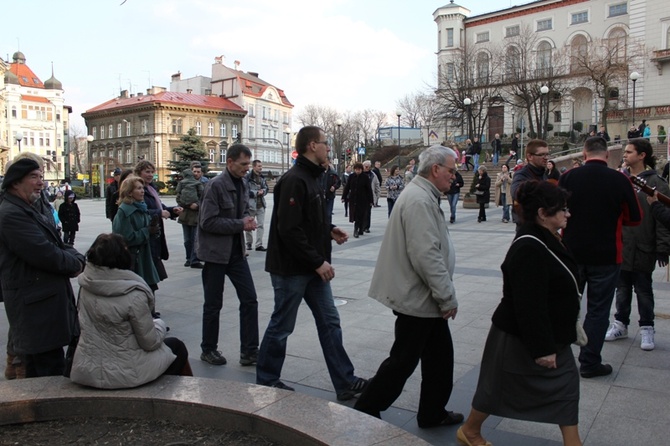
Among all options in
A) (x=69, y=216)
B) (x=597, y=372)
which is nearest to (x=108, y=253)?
(x=597, y=372)

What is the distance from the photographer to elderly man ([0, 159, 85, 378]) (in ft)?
13.0

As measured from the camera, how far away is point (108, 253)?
12.3 ft

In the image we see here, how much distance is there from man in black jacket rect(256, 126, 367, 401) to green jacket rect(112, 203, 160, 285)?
228cm

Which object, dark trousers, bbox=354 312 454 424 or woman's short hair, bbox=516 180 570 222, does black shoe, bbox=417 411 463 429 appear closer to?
dark trousers, bbox=354 312 454 424

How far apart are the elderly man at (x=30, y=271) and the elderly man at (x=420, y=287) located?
7.19ft

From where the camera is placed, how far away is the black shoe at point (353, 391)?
4.39 meters

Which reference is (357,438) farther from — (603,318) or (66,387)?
(603,318)

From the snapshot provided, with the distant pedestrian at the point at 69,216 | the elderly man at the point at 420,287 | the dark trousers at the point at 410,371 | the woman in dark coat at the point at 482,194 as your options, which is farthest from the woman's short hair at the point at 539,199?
the woman in dark coat at the point at 482,194

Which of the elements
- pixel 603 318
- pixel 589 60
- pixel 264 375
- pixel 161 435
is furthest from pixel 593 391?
pixel 589 60

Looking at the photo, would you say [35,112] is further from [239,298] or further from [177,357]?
[177,357]

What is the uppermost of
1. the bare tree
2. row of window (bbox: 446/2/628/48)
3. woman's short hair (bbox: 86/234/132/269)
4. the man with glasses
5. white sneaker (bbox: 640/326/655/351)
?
row of window (bbox: 446/2/628/48)

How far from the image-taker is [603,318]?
4.69 meters

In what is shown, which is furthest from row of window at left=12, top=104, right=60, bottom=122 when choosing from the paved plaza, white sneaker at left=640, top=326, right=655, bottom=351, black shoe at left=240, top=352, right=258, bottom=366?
white sneaker at left=640, top=326, right=655, bottom=351

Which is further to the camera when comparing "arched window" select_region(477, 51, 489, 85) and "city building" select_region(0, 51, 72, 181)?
"city building" select_region(0, 51, 72, 181)
